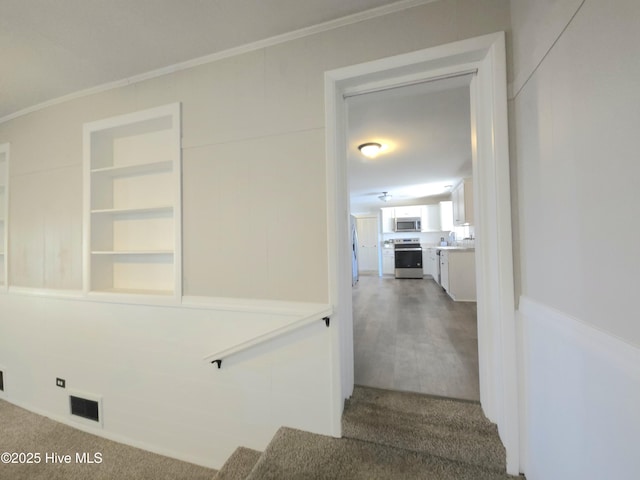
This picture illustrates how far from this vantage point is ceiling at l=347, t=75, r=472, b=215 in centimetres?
212

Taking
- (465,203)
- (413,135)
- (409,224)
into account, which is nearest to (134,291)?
(413,135)

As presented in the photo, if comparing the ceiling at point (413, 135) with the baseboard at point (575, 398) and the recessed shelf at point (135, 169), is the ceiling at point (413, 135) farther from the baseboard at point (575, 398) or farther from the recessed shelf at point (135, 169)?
the recessed shelf at point (135, 169)

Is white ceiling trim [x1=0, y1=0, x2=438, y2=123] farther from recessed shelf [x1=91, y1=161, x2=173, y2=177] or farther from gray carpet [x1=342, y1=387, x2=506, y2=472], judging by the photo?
gray carpet [x1=342, y1=387, x2=506, y2=472]

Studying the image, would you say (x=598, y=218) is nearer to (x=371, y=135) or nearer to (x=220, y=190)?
(x=220, y=190)

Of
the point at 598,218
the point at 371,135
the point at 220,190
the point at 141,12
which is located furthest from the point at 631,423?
the point at 371,135

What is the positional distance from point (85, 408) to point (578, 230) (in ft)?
10.9

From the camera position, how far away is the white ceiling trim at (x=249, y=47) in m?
1.35

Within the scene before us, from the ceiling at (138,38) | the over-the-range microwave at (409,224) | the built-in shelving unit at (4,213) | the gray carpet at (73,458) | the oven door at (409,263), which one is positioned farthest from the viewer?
the over-the-range microwave at (409,224)

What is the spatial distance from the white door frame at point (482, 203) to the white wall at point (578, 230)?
0.22 feet

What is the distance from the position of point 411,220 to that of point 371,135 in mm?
5146

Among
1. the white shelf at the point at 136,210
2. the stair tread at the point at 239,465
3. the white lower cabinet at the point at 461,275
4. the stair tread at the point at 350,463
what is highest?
the white shelf at the point at 136,210

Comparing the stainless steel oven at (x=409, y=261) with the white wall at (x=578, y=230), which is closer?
the white wall at (x=578, y=230)

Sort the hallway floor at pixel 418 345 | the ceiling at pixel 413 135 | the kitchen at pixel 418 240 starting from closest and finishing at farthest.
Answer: the hallway floor at pixel 418 345
the kitchen at pixel 418 240
the ceiling at pixel 413 135

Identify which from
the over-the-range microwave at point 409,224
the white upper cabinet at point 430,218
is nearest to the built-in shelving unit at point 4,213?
the over-the-range microwave at point 409,224
